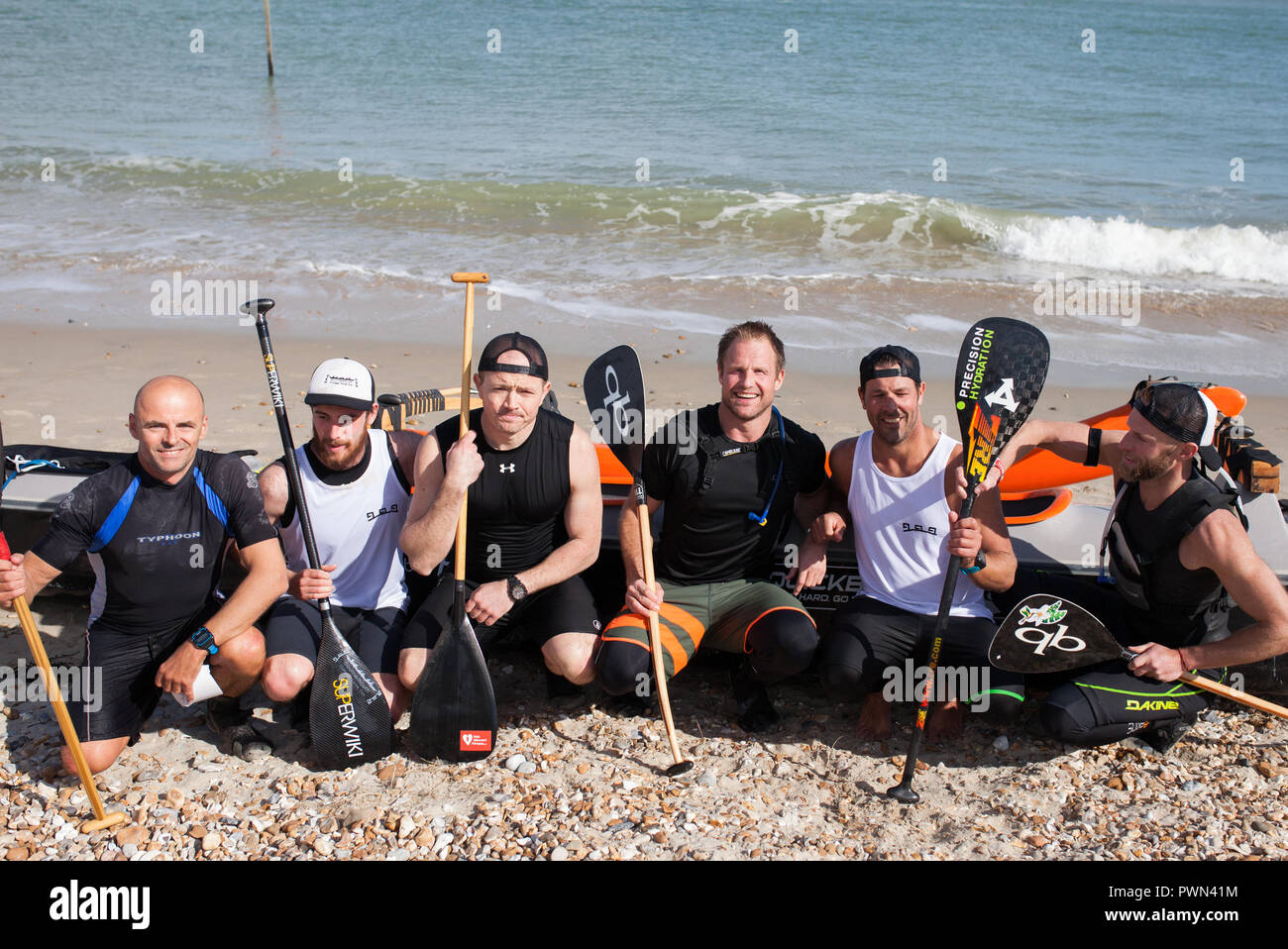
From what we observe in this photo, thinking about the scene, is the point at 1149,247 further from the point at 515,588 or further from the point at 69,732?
the point at 69,732

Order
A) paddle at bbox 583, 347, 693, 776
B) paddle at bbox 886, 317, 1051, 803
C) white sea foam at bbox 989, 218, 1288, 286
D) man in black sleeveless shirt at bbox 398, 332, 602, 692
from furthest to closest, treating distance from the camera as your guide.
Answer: white sea foam at bbox 989, 218, 1288, 286 < paddle at bbox 583, 347, 693, 776 < man in black sleeveless shirt at bbox 398, 332, 602, 692 < paddle at bbox 886, 317, 1051, 803

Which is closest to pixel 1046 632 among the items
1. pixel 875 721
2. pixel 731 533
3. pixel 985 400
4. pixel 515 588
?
→ pixel 875 721

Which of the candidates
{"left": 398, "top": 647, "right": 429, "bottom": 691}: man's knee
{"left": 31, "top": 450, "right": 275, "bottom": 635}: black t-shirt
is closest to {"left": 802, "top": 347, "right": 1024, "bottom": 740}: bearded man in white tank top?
{"left": 398, "top": 647, "right": 429, "bottom": 691}: man's knee

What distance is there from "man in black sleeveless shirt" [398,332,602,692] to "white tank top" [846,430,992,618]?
3.48 ft

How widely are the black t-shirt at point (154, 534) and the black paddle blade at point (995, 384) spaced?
8.48 feet

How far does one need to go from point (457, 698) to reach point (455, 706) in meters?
0.03

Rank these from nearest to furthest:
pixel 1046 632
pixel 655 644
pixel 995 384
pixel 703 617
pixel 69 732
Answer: pixel 69 732, pixel 1046 632, pixel 995 384, pixel 655 644, pixel 703 617

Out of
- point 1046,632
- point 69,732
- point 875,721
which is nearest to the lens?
point 69,732

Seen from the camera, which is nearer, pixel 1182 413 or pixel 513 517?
pixel 1182 413

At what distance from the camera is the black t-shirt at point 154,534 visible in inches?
148

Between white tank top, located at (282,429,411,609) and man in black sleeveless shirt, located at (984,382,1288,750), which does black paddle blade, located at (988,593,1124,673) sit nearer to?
man in black sleeveless shirt, located at (984,382,1288,750)

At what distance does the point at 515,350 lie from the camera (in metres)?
4.03

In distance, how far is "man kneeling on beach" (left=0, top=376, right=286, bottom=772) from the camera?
375 centimetres
